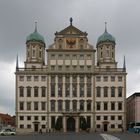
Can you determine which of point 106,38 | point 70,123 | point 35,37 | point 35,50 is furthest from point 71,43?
point 70,123

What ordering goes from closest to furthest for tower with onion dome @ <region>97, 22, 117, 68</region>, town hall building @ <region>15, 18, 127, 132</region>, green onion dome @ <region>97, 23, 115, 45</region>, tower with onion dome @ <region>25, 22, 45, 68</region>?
1. town hall building @ <region>15, 18, 127, 132</region>
2. tower with onion dome @ <region>25, 22, 45, 68</region>
3. tower with onion dome @ <region>97, 22, 117, 68</region>
4. green onion dome @ <region>97, 23, 115, 45</region>

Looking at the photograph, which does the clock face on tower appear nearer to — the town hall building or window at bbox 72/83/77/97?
the town hall building

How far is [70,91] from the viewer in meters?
132

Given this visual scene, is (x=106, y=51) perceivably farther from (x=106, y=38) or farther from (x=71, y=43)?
(x=71, y=43)

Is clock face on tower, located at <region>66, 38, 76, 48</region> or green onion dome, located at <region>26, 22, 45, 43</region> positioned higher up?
green onion dome, located at <region>26, 22, 45, 43</region>

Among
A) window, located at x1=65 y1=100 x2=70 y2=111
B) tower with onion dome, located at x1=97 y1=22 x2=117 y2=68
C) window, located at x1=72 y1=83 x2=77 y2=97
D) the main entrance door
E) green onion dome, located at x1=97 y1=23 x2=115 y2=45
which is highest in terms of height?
green onion dome, located at x1=97 y1=23 x2=115 y2=45

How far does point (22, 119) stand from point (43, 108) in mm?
6814

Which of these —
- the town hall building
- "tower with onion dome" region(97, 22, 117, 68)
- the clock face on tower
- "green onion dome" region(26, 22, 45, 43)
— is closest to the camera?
the town hall building

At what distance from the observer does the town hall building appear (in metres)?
131

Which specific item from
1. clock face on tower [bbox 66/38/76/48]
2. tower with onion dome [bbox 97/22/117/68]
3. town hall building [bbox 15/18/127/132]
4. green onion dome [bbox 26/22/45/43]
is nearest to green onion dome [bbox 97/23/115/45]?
tower with onion dome [bbox 97/22/117/68]

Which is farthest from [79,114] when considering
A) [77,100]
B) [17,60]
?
[17,60]

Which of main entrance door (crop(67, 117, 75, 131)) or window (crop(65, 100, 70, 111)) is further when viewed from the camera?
window (crop(65, 100, 70, 111))

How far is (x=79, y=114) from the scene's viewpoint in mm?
130625

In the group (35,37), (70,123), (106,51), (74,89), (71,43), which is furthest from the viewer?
(35,37)
